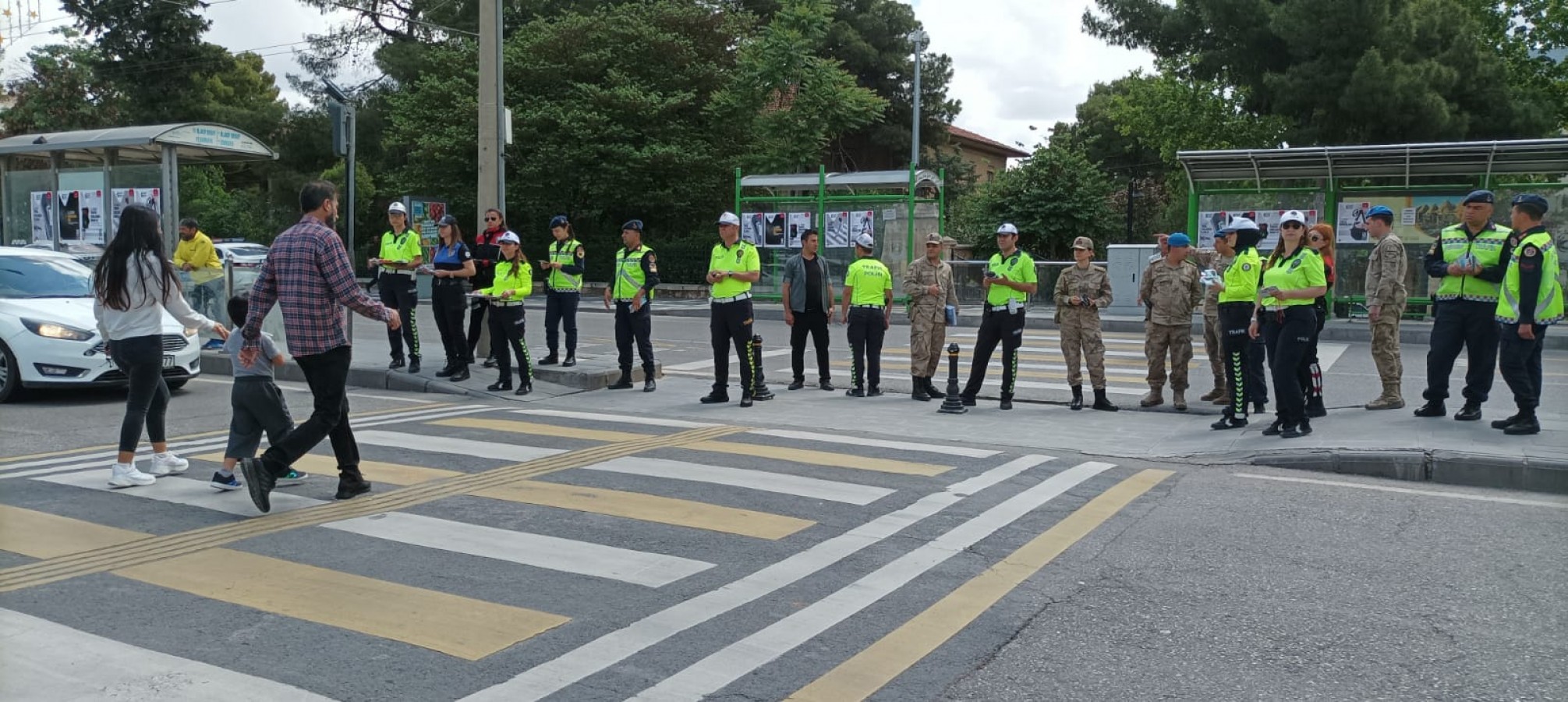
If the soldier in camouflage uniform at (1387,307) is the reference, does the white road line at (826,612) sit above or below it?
below

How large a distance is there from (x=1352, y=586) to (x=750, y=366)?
702cm

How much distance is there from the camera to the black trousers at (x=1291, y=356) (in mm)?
9094

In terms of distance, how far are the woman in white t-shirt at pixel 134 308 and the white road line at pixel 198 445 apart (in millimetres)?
956

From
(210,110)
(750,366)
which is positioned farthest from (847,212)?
(210,110)

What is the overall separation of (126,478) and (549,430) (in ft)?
10.7

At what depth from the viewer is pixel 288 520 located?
6594 mm

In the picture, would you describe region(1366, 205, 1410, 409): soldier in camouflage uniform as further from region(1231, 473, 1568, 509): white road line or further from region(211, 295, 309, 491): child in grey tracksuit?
region(211, 295, 309, 491): child in grey tracksuit

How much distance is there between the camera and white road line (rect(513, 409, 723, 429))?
10266mm

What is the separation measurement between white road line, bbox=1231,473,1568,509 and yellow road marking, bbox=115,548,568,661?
17.7 feet

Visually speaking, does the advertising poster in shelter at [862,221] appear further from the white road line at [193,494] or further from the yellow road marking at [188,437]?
the white road line at [193,494]

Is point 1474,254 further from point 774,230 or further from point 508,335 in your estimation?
point 774,230

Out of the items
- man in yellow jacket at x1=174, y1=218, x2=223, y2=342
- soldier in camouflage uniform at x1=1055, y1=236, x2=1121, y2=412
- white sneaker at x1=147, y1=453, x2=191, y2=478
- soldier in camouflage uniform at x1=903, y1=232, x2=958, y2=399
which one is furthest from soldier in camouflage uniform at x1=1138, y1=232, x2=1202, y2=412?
man in yellow jacket at x1=174, y1=218, x2=223, y2=342

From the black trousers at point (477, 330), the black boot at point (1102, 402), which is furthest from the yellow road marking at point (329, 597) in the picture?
the black boot at point (1102, 402)

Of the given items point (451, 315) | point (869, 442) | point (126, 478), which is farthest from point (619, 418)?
point (126, 478)
